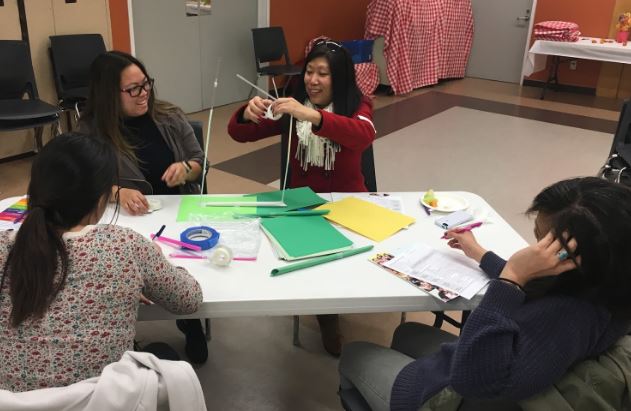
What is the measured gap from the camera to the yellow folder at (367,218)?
1700 mm

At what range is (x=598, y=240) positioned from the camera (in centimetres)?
93

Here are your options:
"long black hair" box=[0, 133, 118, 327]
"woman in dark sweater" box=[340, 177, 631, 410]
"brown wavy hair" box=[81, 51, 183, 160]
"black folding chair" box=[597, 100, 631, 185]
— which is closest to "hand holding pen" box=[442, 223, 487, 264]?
"woman in dark sweater" box=[340, 177, 631, 410]

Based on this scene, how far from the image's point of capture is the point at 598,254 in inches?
36.9

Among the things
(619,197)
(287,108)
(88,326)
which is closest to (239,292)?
(88,326)

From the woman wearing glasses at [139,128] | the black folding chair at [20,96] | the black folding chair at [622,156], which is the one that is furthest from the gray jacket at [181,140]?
the black folding chair at [622,156]

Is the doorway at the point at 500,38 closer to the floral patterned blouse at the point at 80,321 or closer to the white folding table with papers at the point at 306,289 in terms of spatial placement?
the white folding table with papers at the point at 306,289

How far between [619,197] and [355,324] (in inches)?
60.0

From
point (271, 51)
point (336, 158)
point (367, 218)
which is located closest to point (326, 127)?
point (336, 158)

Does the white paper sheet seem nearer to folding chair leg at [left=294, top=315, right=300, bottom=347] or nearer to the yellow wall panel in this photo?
folding chair leg at [left=294, top=315, right=300, bottom=347]

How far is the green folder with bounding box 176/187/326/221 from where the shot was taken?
5.85 feet

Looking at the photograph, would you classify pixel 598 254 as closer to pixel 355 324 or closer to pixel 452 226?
pixel 452 226

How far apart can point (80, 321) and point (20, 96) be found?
11.3 feet

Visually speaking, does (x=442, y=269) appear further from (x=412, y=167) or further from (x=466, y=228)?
(x=412, y=167)

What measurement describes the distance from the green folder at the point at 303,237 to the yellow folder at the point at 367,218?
64 mm
